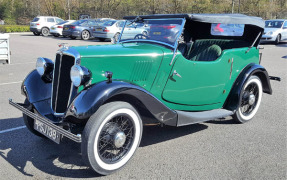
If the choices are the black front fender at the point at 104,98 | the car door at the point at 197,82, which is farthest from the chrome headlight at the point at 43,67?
the car door at the point at 197,82

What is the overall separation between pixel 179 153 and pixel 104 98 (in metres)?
1.27

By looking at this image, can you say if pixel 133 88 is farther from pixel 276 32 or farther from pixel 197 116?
pixel 276 32

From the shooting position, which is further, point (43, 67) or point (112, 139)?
point (43, 67)

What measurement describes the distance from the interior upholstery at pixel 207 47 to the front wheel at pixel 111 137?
202 centimetres

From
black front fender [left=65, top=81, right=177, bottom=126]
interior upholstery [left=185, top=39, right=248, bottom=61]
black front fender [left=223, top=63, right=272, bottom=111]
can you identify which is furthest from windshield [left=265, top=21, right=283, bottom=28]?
black front fender [left=65, top=81, right=177, bottom=126]

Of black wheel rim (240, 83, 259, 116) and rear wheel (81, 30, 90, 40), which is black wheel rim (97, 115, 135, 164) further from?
rear wheel (81, 30, 90, 40)

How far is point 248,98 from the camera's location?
4.60 m

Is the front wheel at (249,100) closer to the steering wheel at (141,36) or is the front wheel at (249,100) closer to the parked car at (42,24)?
the steering wheel at (141,36)

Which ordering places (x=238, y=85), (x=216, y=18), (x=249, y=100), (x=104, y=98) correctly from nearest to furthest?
(x=104, y=98)
(x=216, y=18)
(x=238, y=85)
(x=249, y=100)

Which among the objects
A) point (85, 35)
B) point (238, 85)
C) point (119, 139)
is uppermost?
point (85, 35)

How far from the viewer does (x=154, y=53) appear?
3.51 meters

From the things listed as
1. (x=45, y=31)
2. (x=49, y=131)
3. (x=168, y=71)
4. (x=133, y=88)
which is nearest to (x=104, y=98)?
(x=133, y=88)

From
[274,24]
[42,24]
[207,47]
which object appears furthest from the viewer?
[42,24]

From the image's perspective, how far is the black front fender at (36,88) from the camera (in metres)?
3.57
